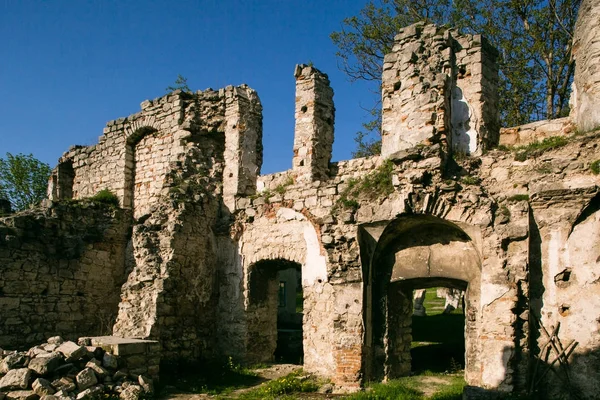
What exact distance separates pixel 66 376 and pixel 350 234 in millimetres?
4768

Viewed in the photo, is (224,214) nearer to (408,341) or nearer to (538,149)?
(408,341)

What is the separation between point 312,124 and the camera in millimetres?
10945

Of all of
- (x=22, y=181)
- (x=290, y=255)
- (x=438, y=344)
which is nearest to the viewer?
(x=290, y=255)

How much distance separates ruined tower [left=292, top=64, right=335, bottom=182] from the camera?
1084cm

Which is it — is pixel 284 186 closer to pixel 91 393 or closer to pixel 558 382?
pixel 91 393

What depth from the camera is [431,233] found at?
9133mm

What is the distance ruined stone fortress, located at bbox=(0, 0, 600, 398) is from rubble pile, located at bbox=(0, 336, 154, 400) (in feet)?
2.91

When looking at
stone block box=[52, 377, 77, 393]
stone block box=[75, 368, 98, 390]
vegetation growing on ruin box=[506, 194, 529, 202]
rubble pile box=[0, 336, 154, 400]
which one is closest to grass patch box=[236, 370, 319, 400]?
rubble pile box=[0, 336, 154, 400]

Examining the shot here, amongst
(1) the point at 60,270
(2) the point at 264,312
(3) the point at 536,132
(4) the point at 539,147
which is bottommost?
(2) the point at 264,312

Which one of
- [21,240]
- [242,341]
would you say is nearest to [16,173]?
[21,240]

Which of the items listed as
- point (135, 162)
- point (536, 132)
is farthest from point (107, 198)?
point (536, 132)

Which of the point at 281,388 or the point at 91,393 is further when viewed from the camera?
the point at 281,388

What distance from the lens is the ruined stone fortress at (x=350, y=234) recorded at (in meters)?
7.43

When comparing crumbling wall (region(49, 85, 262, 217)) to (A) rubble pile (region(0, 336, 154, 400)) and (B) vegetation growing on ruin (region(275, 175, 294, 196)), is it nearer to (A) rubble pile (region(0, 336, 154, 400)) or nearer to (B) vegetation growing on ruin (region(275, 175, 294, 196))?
(B) vegetation growing on ruin (region(275, 175, 294, 196))
